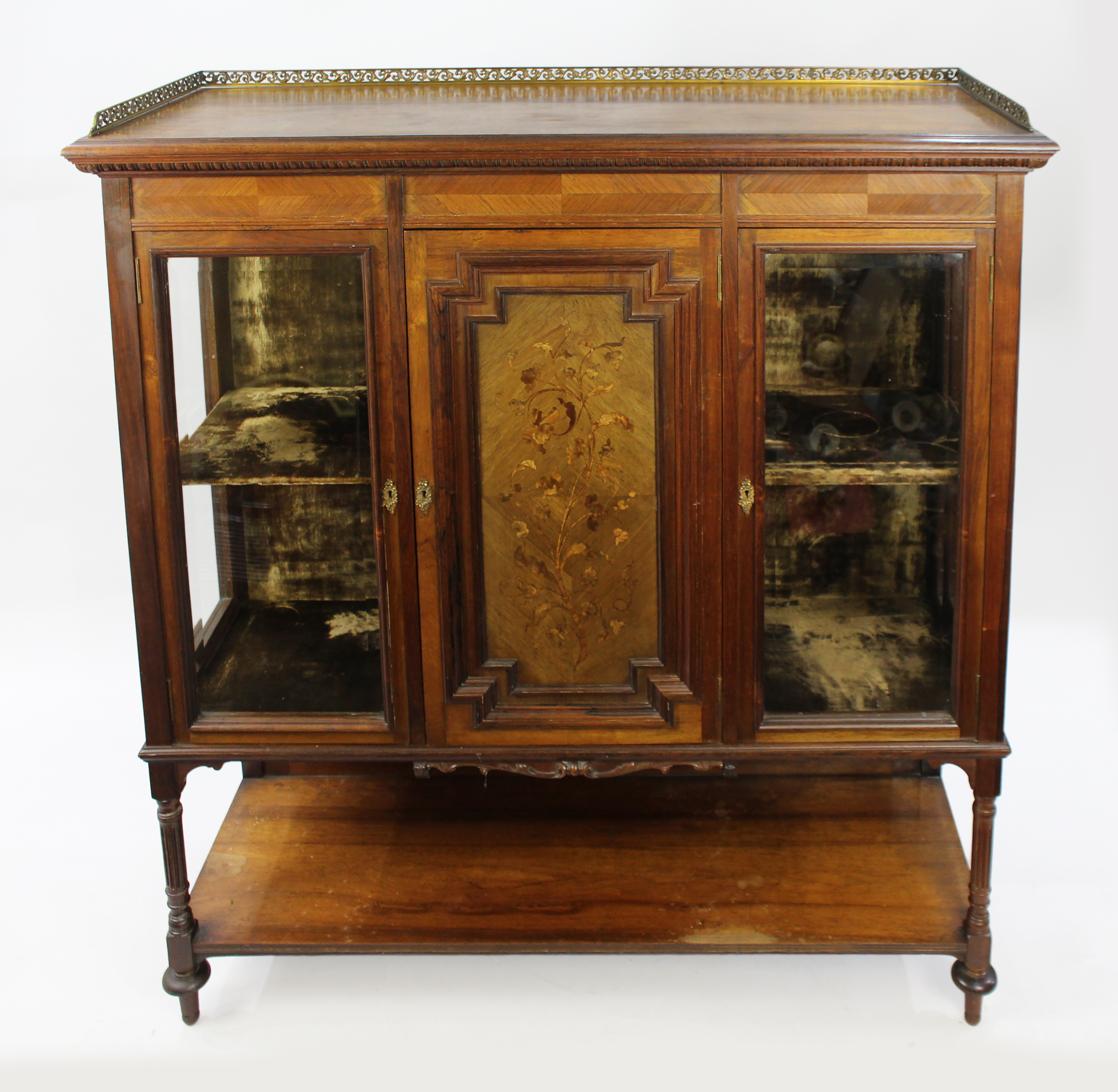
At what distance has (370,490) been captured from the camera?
279 centimetres

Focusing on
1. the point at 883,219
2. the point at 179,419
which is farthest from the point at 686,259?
the point at 179,419

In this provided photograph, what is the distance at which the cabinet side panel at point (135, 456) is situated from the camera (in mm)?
2652

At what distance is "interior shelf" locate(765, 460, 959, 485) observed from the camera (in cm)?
278

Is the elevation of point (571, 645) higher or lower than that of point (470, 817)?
higher

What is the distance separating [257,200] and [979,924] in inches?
75.4

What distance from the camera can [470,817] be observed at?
343 centimetres

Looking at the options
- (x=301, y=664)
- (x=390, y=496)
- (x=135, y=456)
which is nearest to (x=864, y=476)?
(x=390, y=496)

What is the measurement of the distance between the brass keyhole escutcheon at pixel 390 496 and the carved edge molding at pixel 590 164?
0.55 m

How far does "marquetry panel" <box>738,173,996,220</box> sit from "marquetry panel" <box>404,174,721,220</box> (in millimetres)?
77

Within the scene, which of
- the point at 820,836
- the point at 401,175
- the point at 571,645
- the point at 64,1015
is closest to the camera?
the point at 401,175

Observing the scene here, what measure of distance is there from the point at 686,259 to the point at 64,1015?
6.25 feet

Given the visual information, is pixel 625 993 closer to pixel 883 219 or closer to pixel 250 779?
pixel 250 779

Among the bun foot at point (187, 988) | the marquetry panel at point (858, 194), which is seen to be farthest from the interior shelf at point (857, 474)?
the bun foot at point (187, 988)

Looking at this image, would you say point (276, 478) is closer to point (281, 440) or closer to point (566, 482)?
point (281, 440)
